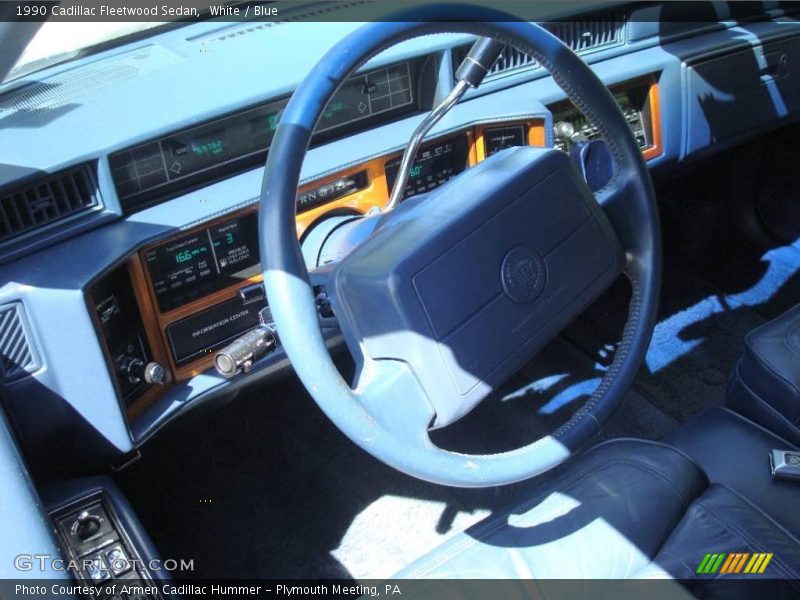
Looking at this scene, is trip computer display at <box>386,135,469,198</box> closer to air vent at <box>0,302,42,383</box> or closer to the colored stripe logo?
air vent at <box>0,302,42,383</box>

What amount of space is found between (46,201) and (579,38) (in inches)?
47.4

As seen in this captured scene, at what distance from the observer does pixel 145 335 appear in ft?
5.15

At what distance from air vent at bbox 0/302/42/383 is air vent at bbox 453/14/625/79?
1.04m

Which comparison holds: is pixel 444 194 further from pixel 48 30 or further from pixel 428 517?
pixel 428 517

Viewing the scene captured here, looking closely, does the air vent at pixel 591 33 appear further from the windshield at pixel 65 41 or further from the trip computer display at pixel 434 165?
the windshield at pixel 65 41

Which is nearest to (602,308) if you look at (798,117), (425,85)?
(798,117)

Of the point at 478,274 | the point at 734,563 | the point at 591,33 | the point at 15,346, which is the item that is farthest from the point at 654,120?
the point at 15,346

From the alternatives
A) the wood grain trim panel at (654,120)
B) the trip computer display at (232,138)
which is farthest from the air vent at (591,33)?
the trip computer display at (232,138)

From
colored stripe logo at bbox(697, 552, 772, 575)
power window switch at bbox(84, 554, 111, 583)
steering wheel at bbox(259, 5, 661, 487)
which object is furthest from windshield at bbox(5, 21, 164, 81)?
colored stripe logo at bbox(697, 552, 772, 575)

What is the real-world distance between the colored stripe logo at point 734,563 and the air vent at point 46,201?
112 centimetres

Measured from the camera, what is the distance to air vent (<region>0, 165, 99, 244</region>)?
4.64ft

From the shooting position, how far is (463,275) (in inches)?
50.9

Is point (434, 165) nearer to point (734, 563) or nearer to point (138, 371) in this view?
point (138, 371)

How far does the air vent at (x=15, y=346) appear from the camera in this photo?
54.4 inches
